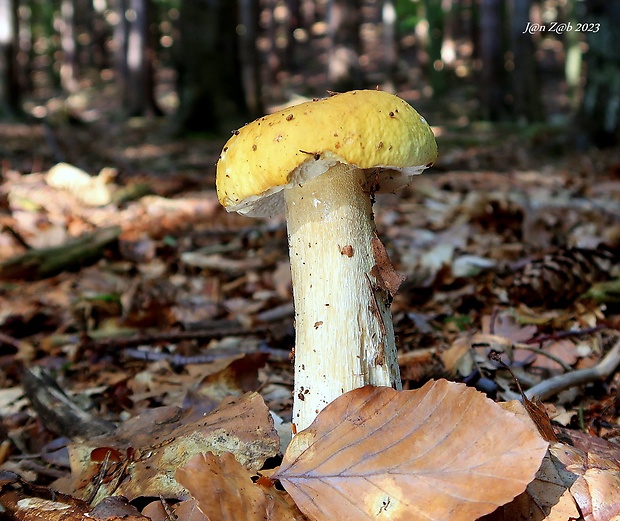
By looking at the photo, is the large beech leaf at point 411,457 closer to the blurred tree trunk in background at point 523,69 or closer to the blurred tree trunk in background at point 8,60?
the blurred tree trunk in background at point 523,69

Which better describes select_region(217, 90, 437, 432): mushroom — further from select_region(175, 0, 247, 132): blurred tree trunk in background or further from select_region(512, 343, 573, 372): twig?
select_region(175, 0, 247, 132): blurred tree trunk in background

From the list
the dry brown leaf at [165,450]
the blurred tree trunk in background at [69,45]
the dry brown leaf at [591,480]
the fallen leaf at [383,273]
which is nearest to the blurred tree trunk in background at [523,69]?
the fallen leaf at [383,273]

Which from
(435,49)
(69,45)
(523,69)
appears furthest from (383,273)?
(69,45)

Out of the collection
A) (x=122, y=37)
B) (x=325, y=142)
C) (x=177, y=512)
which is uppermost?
(x=122, y=37)

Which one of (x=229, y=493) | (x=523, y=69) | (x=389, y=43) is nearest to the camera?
(x=229, y=493)

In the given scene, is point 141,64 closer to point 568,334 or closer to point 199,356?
point 199,356

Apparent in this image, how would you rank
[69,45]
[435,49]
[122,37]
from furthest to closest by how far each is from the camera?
[69,45] → [435,49] → [122,37]
